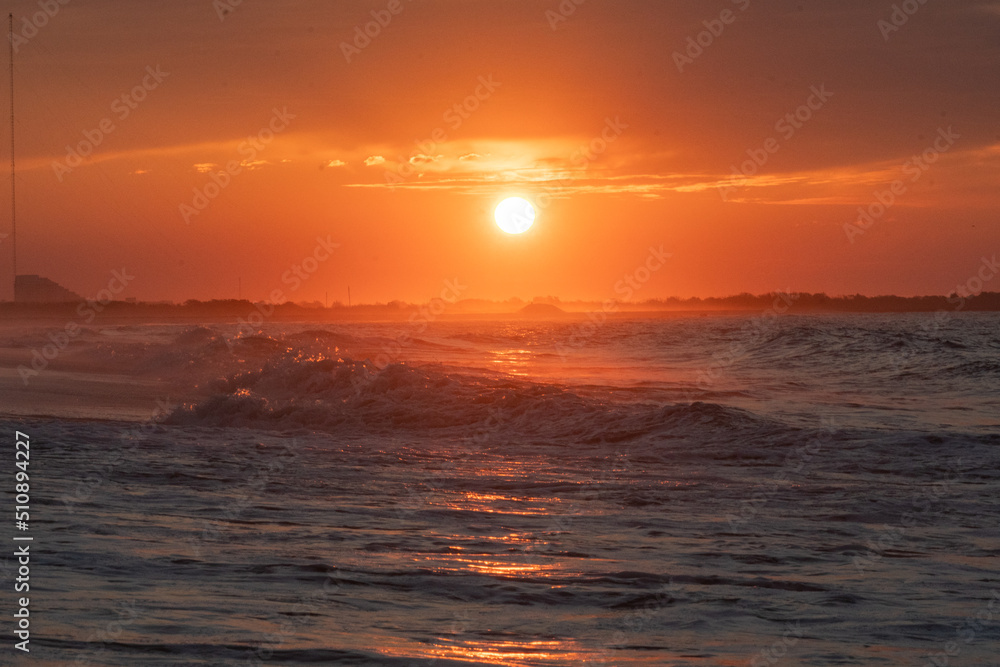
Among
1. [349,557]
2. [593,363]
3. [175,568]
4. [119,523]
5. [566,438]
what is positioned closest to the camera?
[175,568]

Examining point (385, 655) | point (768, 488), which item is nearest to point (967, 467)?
point (768, 488)

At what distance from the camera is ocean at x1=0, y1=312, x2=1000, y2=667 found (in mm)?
5027

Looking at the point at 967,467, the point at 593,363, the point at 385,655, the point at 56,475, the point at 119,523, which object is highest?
the point at 593,363

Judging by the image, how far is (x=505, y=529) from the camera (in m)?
7.89

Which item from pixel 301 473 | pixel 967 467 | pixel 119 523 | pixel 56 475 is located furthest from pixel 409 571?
pixel 967 467

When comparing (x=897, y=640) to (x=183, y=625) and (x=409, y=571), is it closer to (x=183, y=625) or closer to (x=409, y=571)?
(x=409, y=571)

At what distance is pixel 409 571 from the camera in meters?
6.38

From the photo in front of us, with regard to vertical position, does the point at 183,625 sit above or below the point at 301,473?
below

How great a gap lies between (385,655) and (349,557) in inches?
82.9

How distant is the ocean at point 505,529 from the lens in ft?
16.5

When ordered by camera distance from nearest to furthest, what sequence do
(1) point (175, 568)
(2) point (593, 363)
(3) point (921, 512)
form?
(1) point (175, 568) → (3) point (921, 512) → (2) point (593, 363)

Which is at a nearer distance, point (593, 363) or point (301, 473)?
point (301, 473)

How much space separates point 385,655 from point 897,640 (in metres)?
2.86

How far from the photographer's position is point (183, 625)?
197 inches
